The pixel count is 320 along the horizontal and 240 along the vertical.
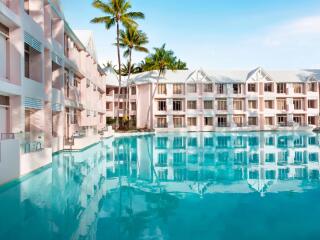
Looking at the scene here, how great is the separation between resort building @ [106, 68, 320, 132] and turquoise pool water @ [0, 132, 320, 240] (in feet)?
110

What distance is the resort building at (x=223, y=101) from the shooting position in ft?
154

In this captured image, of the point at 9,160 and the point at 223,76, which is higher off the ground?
the point at 223,76

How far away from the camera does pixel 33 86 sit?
1466 cm

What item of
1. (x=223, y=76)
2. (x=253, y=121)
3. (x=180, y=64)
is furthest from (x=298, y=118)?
(x=180, y=64)

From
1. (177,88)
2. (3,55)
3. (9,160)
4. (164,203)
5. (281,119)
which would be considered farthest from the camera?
(281,119)

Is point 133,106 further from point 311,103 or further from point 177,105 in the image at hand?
point 311,103

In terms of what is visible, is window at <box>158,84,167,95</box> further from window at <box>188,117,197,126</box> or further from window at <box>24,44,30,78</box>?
window at <box>24,44,30,78</box>

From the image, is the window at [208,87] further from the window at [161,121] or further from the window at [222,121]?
the window at [161,121]

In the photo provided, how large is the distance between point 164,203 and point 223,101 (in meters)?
42.2

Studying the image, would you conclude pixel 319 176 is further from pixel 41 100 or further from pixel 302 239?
pixel 41 100

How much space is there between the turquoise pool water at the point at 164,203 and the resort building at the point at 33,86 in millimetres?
1131

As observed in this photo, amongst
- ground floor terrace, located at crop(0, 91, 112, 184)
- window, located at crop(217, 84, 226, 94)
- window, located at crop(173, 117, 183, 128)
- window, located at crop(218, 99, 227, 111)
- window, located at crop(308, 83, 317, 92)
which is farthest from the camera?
window, located at crop(308, 83, 317, 92)

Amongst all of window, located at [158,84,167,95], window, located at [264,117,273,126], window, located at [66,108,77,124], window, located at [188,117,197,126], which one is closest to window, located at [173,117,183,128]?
window, located at [188,117,197,126]

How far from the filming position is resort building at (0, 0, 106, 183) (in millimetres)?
11711
